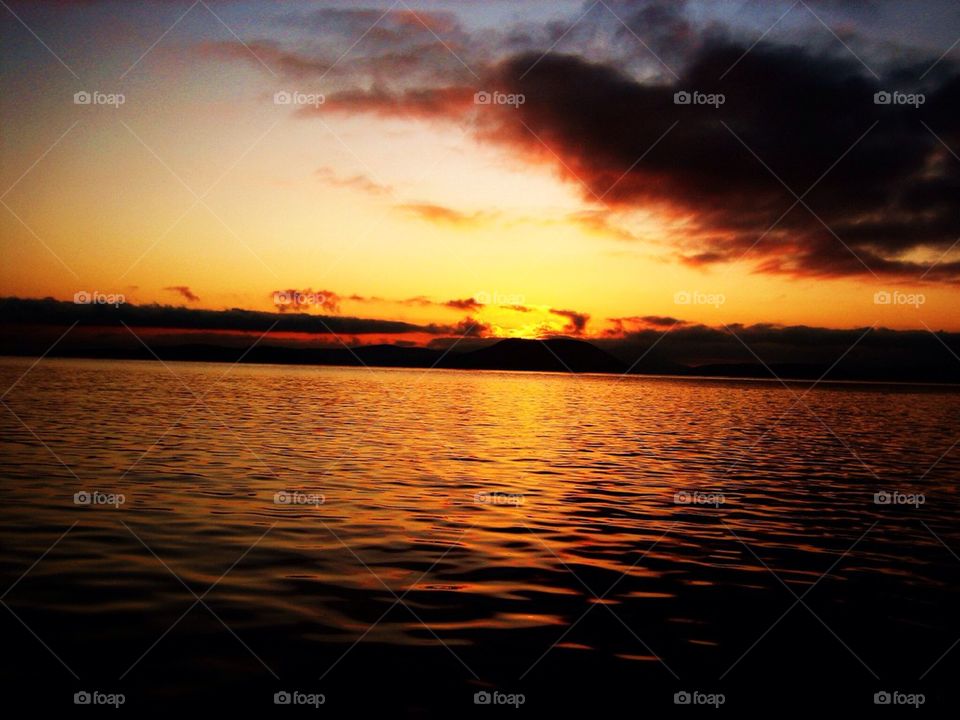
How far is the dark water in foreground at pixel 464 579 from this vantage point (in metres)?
8.86

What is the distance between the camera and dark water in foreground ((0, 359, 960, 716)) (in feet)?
29.1

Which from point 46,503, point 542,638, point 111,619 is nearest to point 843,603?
point 542,638

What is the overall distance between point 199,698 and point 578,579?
612 centimetres

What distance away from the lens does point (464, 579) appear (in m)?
12.4

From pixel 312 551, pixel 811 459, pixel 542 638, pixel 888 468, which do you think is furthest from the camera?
pixel 811 459

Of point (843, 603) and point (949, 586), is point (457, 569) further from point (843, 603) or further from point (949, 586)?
point (949, 586)

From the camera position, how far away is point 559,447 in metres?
31.4

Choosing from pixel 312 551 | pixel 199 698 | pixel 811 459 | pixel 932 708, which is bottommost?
pixel 932 708

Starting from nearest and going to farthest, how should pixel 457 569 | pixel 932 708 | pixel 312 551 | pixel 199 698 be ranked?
pixel 199 698 → pixel 932 708 → pixel 457 569 → pixel 312 551

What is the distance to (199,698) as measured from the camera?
26.8 feet

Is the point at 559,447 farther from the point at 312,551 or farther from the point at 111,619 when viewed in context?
the point at 111,619

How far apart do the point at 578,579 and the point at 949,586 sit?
6.01 m

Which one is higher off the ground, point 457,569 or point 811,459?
point 811,459

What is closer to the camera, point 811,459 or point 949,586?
point 949,586
